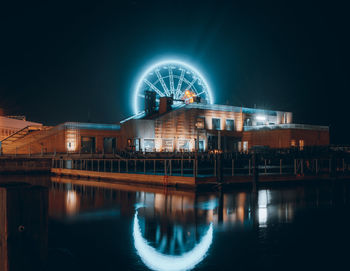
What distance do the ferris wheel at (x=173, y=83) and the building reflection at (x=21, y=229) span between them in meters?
58.6

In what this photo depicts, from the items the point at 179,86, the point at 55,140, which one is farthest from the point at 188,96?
the point at 55,140

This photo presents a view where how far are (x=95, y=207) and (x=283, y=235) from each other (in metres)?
8.45

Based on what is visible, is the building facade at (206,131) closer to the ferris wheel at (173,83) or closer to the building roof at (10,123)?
the ferris wheel at (173,83)

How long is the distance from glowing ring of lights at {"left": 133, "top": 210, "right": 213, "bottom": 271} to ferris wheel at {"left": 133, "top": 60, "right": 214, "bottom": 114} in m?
54.9

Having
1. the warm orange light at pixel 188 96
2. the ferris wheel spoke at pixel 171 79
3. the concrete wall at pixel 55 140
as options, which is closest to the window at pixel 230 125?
the warm orange light at pixel 188 96

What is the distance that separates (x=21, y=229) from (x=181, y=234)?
5964 millimetres

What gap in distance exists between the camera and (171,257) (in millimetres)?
8320

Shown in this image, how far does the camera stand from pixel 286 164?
47.7 meters

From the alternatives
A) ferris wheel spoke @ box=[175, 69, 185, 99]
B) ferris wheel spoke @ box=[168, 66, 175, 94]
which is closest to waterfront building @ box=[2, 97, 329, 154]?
ferris wheel spoke @ box=[168, 66, 175, 94]

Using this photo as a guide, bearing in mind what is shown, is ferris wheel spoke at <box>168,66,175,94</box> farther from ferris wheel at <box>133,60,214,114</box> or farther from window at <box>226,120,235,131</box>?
window at <box>226,120,235,131</box>

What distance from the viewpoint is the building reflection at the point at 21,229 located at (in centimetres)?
530

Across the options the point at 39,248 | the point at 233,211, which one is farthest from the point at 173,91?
the point at 39,248

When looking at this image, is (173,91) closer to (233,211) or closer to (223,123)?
(223,123)

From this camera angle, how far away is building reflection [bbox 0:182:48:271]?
5301 mm
